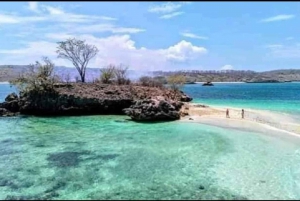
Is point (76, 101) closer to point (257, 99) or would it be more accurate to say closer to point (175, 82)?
point (175, 82)

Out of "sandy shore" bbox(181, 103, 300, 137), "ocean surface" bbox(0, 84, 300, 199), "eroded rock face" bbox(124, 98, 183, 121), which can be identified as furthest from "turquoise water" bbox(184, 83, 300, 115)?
"ocean surface" bbox(0, 84, 300, 199)

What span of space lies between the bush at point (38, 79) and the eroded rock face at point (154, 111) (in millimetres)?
15647

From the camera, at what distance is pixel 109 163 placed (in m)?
23.9

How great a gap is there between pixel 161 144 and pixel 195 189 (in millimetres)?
11141

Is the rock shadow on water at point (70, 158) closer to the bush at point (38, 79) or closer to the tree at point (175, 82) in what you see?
the bush at point (38, 79)

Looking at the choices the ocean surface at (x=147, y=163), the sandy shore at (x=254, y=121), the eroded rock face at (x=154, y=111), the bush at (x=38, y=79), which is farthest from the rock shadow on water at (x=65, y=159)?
the bush at (x=38, y=79)

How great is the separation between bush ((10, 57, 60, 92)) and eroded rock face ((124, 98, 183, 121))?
51.3ft

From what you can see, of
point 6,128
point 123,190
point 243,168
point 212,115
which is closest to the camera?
point 123,190

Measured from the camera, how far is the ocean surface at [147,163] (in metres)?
18.5

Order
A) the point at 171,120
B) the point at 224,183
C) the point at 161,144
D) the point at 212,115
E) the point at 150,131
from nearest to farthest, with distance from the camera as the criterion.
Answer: the point at 224,183 → the point at 161,144 → the point at 150,131 → the point at 171,120 → the point at 212,115

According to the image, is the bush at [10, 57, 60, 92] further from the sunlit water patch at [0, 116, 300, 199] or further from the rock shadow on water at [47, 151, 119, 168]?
the rock shadow on water at [47, 151, 119, 168]

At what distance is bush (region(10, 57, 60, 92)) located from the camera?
52375 millimetres

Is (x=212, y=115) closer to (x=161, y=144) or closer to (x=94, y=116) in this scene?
(x=94, y=116)

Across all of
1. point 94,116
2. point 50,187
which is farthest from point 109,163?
point 94,116
